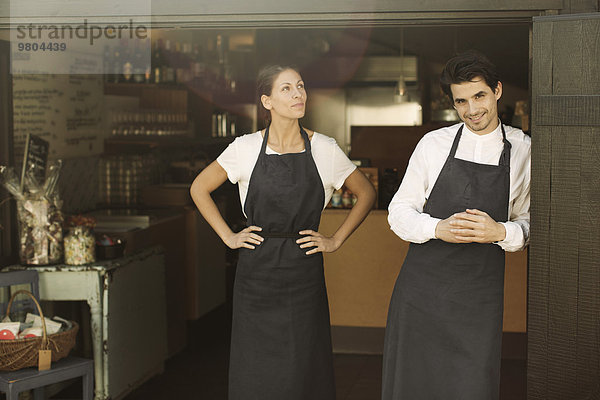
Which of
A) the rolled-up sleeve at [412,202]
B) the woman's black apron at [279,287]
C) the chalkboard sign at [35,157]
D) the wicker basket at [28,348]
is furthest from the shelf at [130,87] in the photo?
the rolled-up sleeve at [412,202]

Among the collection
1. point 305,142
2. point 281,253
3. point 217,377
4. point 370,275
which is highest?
point 305,142

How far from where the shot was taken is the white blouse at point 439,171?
2.71 meters

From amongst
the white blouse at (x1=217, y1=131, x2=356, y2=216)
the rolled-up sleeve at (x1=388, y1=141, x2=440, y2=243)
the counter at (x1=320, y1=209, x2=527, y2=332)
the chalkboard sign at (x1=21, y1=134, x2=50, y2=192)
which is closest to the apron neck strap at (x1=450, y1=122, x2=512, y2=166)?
the rolled-up sleeve at (x1=388, y1=141, x2=440, y2=243)

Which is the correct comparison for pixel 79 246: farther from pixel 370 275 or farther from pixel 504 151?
pixel 504 151

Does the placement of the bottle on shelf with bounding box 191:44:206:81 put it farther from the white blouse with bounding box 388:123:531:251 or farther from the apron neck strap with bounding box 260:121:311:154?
the white blouse with bounding box 388:123:531:251

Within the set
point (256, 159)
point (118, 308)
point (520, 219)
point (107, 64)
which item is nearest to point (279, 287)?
point (256, 159)

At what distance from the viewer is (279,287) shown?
128 inches

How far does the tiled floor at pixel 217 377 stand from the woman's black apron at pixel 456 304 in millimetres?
1776

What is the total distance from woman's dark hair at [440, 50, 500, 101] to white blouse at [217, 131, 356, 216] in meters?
0.81

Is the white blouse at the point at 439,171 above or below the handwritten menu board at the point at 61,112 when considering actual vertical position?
below

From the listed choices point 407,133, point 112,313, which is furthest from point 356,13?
point 407,133

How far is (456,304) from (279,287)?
83cm

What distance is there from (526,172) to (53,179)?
2.47 metres

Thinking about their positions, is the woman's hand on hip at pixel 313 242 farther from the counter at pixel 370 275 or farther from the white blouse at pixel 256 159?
the counter at pixel 370 275
